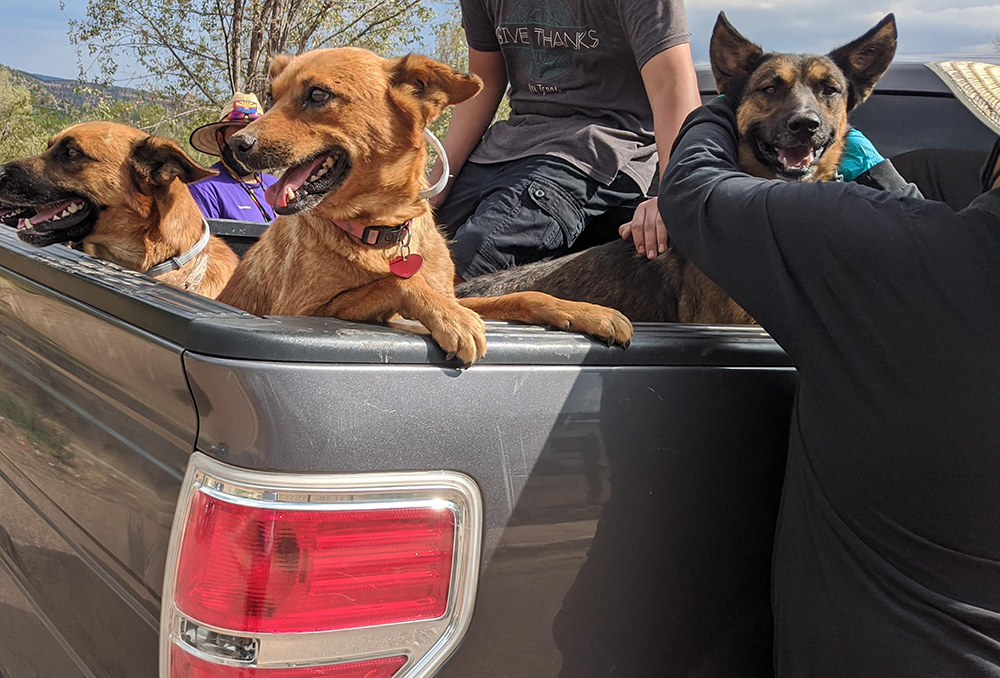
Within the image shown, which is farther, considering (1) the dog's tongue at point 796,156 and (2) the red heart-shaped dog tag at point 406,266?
(1) the dog's tongue at point 796,156

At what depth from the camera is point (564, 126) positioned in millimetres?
3250

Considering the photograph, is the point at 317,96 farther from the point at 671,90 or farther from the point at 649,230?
the point at 671,90

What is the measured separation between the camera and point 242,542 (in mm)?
1103

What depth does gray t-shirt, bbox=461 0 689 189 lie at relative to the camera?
313 cm

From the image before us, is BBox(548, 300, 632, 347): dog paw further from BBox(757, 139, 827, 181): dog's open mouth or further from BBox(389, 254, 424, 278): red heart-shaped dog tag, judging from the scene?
BBox(757, 139, 827, 181): dog's open mouth

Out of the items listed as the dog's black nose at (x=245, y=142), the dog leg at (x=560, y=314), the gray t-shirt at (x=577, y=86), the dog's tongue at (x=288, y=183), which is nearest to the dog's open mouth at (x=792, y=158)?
the gray t-shirt at (x=577, y=86)

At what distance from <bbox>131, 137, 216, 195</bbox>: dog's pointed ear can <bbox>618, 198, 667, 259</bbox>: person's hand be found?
1.97 meters

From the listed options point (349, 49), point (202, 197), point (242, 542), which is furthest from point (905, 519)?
point (202, 197)

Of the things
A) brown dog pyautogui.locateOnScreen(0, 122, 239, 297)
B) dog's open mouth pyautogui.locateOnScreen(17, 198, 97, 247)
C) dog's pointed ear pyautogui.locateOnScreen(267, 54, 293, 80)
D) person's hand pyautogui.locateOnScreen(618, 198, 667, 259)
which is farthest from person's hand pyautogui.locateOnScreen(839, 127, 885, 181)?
dog's open mouth pyautogui.locateOnScreen(17, 198, 97, 247)

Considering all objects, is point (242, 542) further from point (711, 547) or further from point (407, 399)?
point (711, 547)

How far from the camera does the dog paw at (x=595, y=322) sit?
58.1 inches

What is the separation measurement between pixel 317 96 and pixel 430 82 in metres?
0.34

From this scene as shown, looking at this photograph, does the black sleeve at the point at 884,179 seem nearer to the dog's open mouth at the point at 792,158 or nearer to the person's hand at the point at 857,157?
the person's hand at the point at 857,157

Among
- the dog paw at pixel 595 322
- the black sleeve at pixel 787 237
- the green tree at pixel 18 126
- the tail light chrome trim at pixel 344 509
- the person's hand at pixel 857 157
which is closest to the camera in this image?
the tail light chrome trim at pixel 344 509
